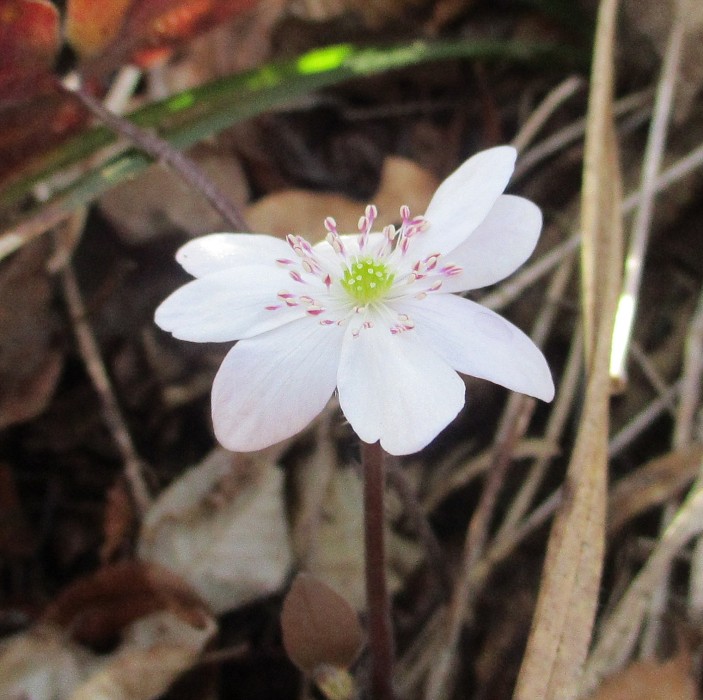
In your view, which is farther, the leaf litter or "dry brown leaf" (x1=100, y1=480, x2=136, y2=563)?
"dry brown leaf" (x1=100, y1=480, x2=136, y2=563)

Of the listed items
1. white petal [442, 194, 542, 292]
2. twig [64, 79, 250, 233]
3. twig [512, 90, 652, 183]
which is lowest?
white petal [442, 194, 542, 292]

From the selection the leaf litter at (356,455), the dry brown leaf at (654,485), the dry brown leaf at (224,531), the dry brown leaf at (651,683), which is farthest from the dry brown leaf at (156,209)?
the dry brown leaf at (651,683)

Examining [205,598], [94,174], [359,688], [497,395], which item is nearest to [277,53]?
[94,174]

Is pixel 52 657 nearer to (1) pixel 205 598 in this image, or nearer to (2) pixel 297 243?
(1) pixel 205 598

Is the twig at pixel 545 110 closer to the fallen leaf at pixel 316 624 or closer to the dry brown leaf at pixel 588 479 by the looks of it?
the dry brown leaf at pixel 588 479

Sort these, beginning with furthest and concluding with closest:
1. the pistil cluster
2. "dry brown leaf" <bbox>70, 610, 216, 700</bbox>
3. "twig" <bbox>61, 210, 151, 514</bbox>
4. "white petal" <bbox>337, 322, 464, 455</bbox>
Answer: "twig" <bbox>61, 210, 151, 514</bbox>
"dry brown leaf" <bbox>70, 610, 216, 700</bbox>
the pistil cluster
"white petal" <bbox>337, 322, 464, 455</bbox>

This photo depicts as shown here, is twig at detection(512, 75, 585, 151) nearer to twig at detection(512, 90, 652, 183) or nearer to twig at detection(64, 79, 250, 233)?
twig at detection(512, 90, 652, 183)

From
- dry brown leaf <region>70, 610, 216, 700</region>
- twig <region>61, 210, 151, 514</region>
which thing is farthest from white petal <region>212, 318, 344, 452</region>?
twig <region>61, 210, 151, 514</region>
